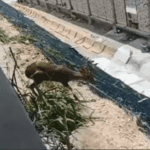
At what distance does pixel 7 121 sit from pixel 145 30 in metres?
5.39

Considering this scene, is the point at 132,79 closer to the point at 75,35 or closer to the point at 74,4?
the point at 75,35

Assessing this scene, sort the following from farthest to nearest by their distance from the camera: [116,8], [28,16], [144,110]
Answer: [28,16] → [116,8] → [144,110]

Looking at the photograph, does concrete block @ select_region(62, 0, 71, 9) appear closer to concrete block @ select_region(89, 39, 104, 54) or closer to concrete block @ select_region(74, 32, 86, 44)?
concrete block @ select_region(74, 32, 86, 44)

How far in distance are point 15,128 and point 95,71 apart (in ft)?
14.9

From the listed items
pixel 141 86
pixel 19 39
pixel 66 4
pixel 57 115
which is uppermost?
pixel 66 4

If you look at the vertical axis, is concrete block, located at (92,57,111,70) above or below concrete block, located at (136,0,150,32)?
below

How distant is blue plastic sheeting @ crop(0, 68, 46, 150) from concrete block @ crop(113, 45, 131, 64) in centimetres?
→ 442

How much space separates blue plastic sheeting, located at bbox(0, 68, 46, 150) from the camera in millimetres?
2549

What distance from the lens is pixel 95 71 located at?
7098mm

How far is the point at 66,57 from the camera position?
8203mm

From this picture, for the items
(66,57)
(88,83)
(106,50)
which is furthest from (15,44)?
(88,83)

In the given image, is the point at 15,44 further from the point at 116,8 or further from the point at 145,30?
the point at 145,30

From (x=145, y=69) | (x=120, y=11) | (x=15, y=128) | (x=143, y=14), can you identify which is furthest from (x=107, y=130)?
(x=120, y=11)

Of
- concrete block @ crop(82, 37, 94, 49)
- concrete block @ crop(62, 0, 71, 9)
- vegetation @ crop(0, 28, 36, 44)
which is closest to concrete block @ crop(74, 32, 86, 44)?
concrete block @ crop(82, 37, 94, 49)
